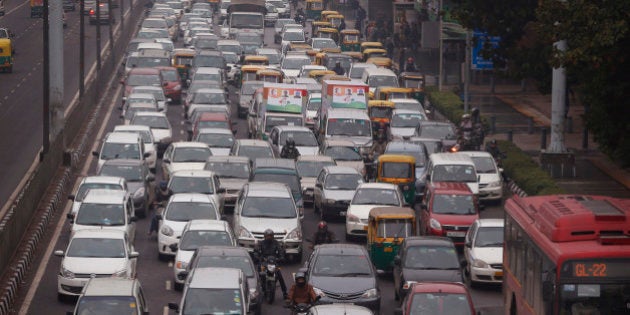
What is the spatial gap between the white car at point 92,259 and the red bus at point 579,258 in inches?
425

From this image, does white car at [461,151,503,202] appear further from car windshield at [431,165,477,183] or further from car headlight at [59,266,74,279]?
car headlight at [59,266,74,279]

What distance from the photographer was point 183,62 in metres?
75.0

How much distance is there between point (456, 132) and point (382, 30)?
46.3 meters

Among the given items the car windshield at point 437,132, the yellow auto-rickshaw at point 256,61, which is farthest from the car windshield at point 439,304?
the yellow auto-rickshaw at point 256,61

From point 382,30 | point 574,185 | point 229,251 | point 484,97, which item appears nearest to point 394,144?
point 574,185

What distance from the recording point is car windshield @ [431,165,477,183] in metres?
43.8

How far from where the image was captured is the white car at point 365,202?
3972cm

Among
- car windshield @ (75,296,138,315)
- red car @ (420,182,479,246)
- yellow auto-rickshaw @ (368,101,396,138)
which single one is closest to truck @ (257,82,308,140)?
yellow auto-rickshaw @ (368,101,396,138)

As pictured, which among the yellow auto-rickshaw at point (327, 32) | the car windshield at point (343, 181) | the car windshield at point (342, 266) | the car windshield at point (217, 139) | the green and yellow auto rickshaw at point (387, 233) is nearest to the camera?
the car windshield at point (342, 266)

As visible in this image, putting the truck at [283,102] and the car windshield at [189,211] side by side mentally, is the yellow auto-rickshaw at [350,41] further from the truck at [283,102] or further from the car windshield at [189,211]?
the car windshield at [189,211]

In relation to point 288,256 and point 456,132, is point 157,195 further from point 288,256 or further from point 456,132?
point 456,132

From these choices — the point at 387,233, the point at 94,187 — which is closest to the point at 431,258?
the point at 387,233

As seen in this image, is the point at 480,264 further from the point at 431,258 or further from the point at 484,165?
the point at 484,165

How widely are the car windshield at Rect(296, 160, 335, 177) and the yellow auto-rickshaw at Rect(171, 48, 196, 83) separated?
27301mm
